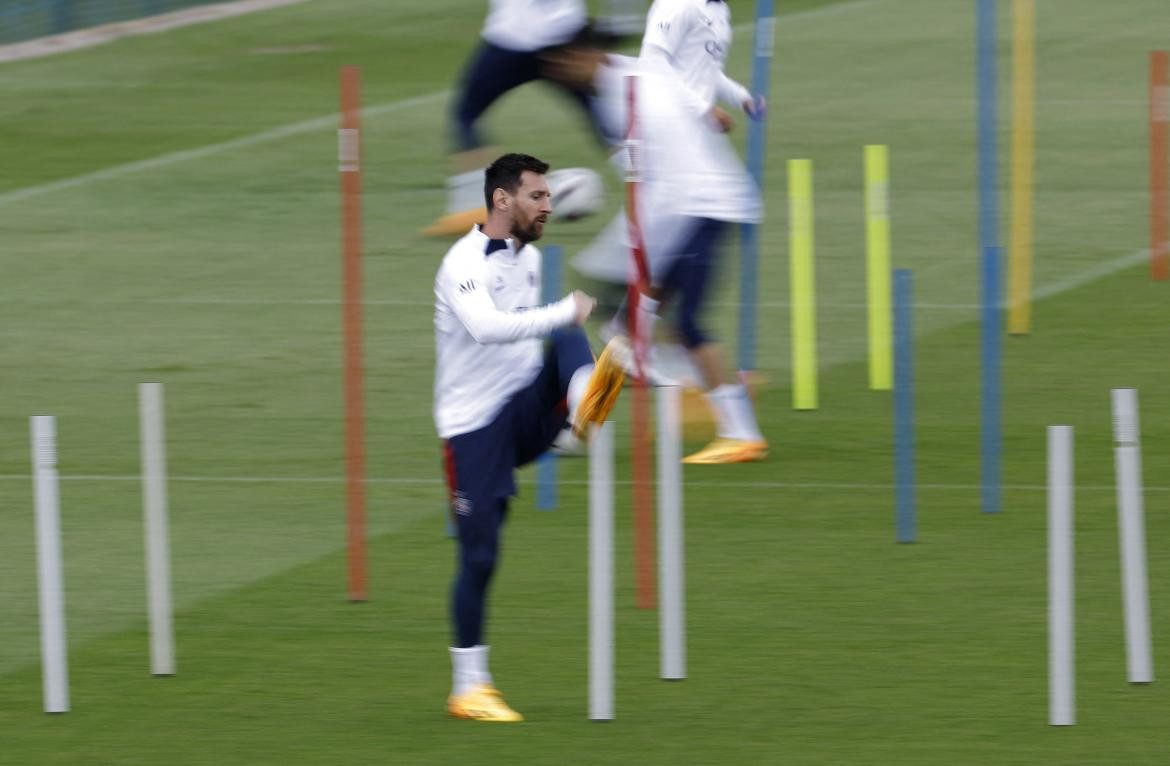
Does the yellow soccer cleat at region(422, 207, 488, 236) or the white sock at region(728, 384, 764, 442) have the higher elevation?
the yellow soccer cleat at region(422, 207, 488, 236)

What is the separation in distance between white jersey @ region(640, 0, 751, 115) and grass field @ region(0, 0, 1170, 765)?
189cm

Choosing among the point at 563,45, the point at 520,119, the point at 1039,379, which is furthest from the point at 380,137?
the point at 1039,379

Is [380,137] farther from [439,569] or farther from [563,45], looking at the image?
[439,569]

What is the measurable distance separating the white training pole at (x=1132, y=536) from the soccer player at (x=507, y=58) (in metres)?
6.95

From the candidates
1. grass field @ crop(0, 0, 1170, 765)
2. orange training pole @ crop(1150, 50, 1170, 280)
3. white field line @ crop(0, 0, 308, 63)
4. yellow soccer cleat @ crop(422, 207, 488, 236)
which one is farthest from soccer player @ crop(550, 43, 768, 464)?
white field line @ crop(0, 0, 308, 63)

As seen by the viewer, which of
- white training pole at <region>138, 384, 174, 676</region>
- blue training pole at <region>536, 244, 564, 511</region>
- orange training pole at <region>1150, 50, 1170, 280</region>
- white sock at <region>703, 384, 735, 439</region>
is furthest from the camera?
orange training pole at <region>1150, 50, 1170, 280</region>

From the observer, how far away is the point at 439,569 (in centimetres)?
1070

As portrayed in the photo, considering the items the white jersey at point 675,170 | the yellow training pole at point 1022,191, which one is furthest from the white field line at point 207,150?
the white jersey at point 675,170

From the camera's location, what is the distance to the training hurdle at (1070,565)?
806 centimetres

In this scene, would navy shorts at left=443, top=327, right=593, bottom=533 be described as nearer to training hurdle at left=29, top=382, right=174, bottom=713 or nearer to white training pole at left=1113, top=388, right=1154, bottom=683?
training hurdle at left=29, top=382, right=174, bottom=713

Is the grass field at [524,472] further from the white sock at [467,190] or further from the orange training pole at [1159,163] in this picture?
the white sock at [467,190]

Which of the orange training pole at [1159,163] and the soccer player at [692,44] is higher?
the soccer player at [692,44]

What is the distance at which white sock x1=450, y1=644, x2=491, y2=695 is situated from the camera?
335 inches

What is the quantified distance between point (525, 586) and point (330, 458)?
2675 millimetres
